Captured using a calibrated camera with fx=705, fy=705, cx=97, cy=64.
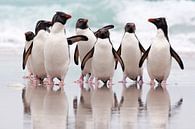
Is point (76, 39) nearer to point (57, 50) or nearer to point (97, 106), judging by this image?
point (57, 50)

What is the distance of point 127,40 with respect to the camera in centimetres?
1390

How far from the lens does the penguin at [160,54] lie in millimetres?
13203

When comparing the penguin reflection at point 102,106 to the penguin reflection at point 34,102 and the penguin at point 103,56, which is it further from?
the penguin reflection at point 34,102

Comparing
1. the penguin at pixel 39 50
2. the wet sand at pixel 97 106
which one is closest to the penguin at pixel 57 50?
the wet sand at pixel 97 106

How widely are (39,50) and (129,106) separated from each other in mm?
3772

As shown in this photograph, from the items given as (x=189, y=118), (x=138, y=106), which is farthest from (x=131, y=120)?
(x=138, y=106)

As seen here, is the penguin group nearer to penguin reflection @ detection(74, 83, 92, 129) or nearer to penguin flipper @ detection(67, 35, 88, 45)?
penguin flipper @ detection(67, 35, 88, 45)

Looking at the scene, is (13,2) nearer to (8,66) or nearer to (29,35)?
(8,66)

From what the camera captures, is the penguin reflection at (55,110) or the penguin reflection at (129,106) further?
the penguin reflection at (129,106)

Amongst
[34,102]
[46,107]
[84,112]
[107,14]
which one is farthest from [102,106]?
[107,14]

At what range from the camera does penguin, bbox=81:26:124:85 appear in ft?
42.8

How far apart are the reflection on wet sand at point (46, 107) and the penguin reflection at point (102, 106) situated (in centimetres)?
39

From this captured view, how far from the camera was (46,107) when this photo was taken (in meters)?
9.65

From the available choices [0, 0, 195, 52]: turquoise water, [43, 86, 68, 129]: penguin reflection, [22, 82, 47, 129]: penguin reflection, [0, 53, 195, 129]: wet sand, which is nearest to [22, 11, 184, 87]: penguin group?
[0, 53, 195, 129]: wet sand
